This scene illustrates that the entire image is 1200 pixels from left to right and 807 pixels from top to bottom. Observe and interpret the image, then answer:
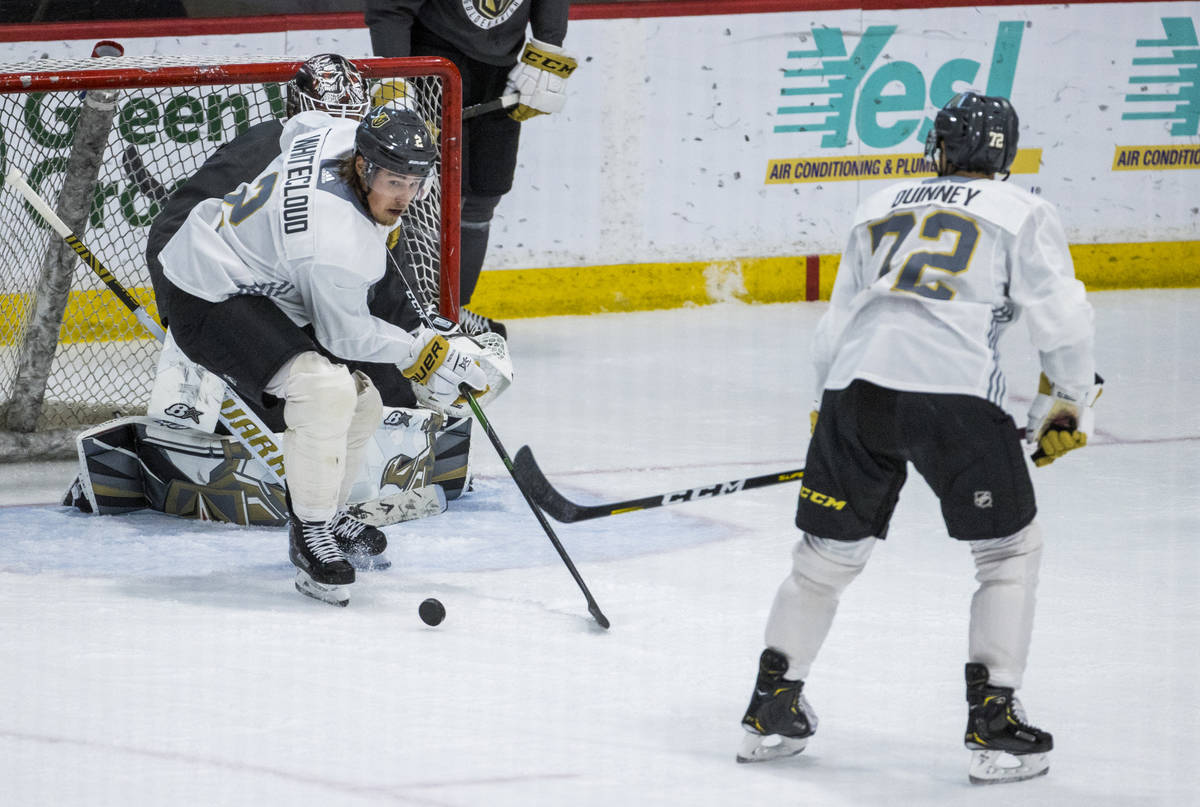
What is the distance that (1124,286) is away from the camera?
6.17m

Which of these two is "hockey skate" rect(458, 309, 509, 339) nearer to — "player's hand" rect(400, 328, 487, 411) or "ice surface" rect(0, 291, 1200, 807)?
"ice surface" rect(0, 291, 1200, 807)

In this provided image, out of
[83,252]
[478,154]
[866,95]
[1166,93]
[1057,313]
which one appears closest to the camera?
[1057,313]

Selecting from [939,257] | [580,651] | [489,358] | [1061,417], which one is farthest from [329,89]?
[1061,417]

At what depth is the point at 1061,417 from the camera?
89.6 inches

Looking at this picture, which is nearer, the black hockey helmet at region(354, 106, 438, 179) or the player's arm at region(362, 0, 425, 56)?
the black hockey helmet at region(354, 106, 438, 179)

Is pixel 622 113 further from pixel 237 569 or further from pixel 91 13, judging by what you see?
pixel 237 569

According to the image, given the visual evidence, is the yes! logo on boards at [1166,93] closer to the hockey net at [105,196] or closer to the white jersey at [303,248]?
the hockey net at [105,196]

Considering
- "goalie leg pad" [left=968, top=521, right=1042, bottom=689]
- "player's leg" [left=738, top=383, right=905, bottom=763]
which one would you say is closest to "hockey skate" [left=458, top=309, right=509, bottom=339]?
"player's leg" [left=738, top=383, right=905, bottom=763]

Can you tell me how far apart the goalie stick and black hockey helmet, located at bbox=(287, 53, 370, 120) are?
1.85 ft

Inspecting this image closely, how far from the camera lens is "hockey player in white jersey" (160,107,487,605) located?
2834 mm

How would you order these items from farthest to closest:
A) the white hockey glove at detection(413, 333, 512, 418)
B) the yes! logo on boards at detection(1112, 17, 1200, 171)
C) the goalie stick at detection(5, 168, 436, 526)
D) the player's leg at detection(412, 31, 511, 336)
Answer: the yes! logo on boards at detection(1112, 17, 1200, 171)
the player's leg at detection(412, 31, 511, 336)
the goalie stick at detection(5, 168, 436, 526)
the white hockey glove at detection(413, 333, 512, 418)

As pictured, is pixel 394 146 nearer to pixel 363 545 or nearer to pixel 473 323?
pixel 363 545

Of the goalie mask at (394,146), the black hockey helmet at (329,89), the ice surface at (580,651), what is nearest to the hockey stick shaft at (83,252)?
the ice surface at (580,651)

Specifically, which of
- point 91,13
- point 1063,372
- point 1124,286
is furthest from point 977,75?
point 1063,372
